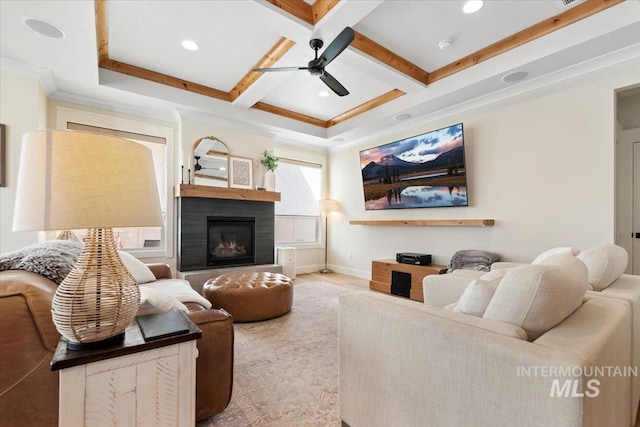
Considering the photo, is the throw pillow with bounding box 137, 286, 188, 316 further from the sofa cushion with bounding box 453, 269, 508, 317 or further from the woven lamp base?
the sofa cushion with bounding box 453, 269, 508, 317

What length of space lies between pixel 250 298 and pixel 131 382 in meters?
1.96

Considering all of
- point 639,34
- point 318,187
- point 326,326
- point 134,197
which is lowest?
point 326,326

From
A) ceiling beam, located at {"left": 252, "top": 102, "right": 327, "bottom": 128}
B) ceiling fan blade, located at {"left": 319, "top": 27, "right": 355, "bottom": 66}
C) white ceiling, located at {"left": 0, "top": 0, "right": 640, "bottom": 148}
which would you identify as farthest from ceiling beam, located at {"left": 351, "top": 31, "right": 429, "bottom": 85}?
ceiling beam, located at {"left": 252, "top": 102, "right": 327, "bottom": 128}

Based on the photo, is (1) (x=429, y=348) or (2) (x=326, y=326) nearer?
(1) (x=429, y=348)

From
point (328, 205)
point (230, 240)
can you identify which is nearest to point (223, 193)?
point (230, 240)

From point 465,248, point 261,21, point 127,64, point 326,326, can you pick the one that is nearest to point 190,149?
point 127,64

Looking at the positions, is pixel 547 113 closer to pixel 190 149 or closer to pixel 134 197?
pixel 134 197

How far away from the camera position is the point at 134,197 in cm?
95

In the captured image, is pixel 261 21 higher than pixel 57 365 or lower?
higher

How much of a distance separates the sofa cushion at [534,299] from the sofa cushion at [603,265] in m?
0.72

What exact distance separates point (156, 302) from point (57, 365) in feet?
1.64

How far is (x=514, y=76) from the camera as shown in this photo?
121 inches

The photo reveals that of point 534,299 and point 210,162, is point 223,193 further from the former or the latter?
point 534,299

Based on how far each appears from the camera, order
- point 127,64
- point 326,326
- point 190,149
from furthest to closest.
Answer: point 190,149
point 127,64
point 326,326
